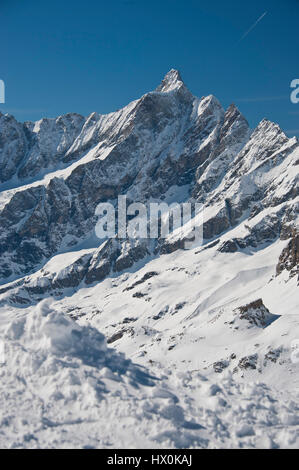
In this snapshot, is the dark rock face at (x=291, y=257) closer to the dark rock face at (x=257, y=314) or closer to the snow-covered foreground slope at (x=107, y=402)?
the dark rock face at (x=257, y=314)

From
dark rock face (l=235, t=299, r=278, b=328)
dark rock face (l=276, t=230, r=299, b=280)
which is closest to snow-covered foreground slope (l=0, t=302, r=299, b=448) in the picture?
dark rock face (l=235, t=299, r=278, b=328)

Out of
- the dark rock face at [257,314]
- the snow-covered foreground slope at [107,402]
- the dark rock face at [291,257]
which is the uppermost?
the dark rock face at [291,257]

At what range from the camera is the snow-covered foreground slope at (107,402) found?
38438 millimetres

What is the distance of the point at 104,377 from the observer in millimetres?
44594

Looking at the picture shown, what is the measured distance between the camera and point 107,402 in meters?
41.1

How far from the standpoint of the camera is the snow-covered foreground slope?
38.4m

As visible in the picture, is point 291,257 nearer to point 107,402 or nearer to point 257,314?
point 257,314

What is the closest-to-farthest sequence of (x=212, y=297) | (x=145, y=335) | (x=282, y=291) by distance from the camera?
(x=282, y=291) < (x=145, y=335) < (x=212, y=297)

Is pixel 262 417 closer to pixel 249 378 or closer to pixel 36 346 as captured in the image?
pixel 36 346

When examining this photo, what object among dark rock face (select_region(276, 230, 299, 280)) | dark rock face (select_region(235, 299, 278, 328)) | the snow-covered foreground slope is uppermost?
dark rock face (select_region(276, 230, 299, 280))

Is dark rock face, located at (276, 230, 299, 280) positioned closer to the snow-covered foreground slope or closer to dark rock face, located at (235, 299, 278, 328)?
dark rock face, located at (235, 299, 278, 328)

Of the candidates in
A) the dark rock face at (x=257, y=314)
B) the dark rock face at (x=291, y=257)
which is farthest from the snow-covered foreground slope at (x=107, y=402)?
the dark rock face at (x=291, y=257)
